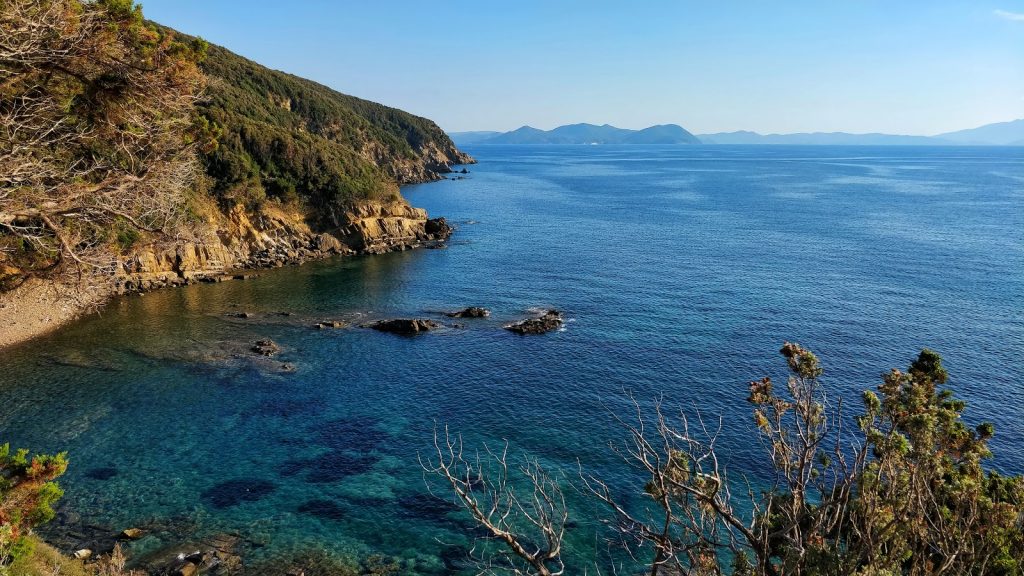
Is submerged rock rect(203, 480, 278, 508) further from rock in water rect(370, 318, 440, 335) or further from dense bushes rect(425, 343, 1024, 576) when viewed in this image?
rock in water rect(370, 318, 440, 335)

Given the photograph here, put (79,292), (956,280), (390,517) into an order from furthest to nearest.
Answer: (956,280), (390,517), (79,292)

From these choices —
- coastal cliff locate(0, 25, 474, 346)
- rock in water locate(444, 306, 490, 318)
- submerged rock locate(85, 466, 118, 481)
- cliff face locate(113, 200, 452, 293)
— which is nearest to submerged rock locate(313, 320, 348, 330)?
rock in water locate(444, 306, 490, 318)

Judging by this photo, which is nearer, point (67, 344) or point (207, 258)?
point (67, 344)

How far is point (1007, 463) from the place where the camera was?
122 feet

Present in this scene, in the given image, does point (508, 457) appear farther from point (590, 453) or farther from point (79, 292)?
point (79, 292)

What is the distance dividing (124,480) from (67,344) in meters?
27.2

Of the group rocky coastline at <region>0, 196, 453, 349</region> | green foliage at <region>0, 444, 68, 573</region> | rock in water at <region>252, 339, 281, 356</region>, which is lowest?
rock in water at <region>252, 339, 281, 356</region>

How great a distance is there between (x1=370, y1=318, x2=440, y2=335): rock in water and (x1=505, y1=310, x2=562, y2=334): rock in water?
841 centimetres

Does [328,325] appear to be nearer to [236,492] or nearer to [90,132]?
[236,492]

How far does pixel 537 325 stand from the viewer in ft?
204

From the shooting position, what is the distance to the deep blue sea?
34.7 m

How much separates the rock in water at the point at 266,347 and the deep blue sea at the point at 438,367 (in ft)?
3.55

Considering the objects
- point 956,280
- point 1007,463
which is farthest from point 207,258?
point 956,280

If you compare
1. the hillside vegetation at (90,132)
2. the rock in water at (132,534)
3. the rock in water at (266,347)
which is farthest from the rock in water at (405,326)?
the hillside vegetation at (90,132)
